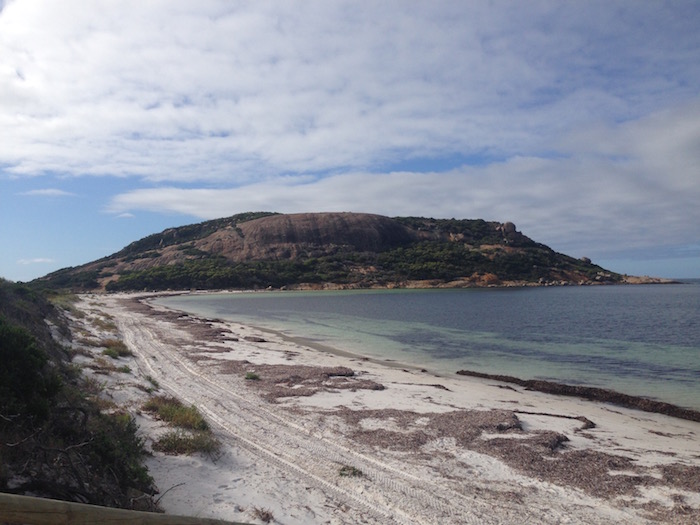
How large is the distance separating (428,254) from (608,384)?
121 metres

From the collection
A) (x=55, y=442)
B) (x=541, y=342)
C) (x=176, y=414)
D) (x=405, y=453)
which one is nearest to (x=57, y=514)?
(x=55, y=442)

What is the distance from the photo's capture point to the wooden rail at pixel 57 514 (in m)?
2.61

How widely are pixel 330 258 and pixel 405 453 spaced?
415ft

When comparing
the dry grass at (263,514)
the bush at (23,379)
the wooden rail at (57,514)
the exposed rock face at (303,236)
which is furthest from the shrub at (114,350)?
the exposed rock face at (303,236)

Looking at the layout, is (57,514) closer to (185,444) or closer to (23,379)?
(23,379)

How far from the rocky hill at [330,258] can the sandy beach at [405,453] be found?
4103 inches

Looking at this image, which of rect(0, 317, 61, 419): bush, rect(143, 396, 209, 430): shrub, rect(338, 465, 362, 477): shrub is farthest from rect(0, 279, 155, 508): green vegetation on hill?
rect(338, 465, 362, 477): shrub

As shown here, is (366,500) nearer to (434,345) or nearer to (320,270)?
(434,345)

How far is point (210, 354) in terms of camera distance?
70.8 ft

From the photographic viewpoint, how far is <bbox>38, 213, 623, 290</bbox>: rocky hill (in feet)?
390

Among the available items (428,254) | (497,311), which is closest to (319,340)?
(497,311)

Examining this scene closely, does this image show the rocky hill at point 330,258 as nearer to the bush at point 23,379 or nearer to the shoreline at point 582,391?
the shoreline at point 582,391

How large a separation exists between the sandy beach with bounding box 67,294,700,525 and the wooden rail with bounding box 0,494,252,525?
12.0 ft

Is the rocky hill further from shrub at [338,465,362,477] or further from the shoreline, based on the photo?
shrub at [338,465,362,477]
